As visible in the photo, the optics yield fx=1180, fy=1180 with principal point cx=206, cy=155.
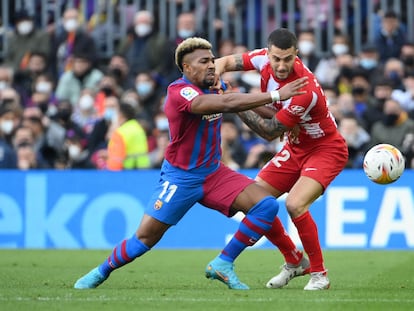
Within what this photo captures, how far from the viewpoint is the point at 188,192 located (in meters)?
11.0

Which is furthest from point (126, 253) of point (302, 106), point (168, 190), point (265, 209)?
point (302, 106)

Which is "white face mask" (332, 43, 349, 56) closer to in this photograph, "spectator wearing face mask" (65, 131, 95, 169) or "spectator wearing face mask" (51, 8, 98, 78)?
"spectator wearing face mask" (51, 8, 98, 78)

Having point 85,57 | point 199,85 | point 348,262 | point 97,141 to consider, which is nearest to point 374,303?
point 199,85

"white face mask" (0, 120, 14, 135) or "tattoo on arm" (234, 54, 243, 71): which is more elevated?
"tattoo on arm" (234, 54, 243, 71)

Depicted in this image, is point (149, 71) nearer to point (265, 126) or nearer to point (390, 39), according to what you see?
point (390, 39)

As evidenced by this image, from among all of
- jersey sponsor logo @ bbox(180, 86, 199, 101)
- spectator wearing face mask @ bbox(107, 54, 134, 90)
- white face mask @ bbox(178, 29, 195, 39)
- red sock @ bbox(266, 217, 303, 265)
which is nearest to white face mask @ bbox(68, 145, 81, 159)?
spectator wearing face mask @ bbox(107, 54, 134, 90)

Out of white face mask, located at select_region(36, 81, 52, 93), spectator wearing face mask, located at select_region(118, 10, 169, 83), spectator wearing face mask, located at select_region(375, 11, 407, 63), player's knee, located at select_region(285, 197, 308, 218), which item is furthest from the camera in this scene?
white face mask, located at select_region(36, 81, 52, 93)

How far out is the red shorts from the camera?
37.7 ft

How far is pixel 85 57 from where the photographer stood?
2175 cm

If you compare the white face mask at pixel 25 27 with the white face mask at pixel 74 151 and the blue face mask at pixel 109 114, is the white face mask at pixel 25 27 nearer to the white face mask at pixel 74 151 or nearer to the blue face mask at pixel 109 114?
the blue face mask at pixel 109 114

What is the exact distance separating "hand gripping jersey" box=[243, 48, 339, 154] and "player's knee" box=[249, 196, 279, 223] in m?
0.77

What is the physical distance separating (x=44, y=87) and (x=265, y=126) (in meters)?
11.6

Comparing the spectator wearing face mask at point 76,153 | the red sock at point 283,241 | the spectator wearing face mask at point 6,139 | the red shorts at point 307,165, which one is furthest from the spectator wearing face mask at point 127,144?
the red sock at point 283,241

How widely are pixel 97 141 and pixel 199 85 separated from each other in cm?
939
